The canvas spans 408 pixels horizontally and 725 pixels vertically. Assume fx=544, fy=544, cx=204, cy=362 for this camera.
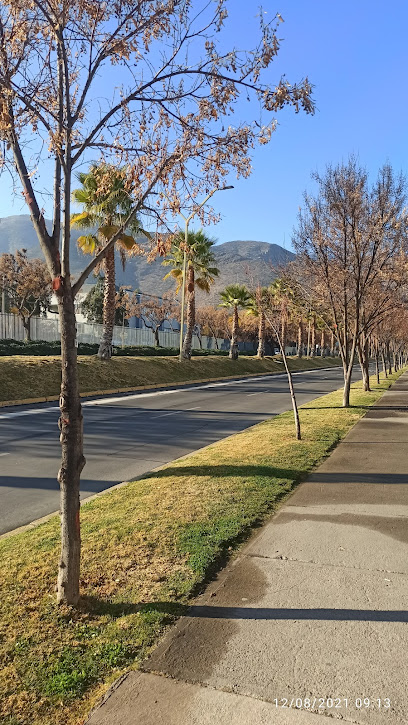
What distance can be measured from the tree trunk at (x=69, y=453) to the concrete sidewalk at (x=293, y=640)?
851mm

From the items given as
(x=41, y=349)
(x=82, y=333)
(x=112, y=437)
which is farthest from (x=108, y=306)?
(x=82, y=333)

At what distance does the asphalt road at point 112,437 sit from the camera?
7.56 m

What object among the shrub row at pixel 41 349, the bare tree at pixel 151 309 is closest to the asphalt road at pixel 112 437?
the shrub row at pixel 41 349

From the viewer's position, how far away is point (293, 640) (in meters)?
A: 3.30

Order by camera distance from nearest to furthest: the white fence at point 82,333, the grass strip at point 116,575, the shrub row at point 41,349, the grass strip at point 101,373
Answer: the grass strip at point 116,575 < the grass strip at point 101,373 < the shrub row at point 41,349 < the white fence at point 82,333

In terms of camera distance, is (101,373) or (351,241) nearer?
(351,241)

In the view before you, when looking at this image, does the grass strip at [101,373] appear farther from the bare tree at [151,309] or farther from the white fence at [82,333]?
the bare tree at [151,309]

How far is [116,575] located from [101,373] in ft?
72.2

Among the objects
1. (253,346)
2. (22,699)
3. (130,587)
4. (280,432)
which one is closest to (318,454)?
(280,432)

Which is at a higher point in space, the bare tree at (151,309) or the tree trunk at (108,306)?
the bare tree at (151,309)

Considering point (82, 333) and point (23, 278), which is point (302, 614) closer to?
point (23, 278)

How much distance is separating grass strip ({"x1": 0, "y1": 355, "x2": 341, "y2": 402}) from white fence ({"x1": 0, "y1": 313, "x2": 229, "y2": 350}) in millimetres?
10959

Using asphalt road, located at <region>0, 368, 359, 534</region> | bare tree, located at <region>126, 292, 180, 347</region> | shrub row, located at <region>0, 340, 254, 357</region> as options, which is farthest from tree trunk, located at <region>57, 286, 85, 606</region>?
bare tree, located at <region>126, 292, 180, 347</region>

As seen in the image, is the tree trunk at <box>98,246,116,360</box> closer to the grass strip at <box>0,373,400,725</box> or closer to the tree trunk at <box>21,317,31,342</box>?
the tree trunk at <box>21,317,31,342</box>
